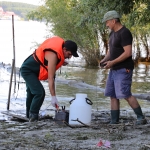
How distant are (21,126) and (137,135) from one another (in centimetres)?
168

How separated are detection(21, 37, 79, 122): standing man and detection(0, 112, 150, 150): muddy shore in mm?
331

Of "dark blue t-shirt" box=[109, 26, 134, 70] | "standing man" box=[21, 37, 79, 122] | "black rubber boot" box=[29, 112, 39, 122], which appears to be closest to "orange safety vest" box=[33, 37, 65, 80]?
"standing man" box=[21, 37, 79, 122]

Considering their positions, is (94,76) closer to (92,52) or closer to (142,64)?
(92,52)

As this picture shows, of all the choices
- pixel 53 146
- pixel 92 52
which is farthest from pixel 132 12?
pixel 92 52

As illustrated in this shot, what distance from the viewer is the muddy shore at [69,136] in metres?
5.11

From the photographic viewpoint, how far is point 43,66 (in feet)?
23.5

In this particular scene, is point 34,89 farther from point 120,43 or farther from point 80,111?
point 120,43

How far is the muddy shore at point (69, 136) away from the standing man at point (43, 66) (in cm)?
33

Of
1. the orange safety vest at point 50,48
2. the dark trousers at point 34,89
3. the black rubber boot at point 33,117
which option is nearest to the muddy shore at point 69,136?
the black rubber boot at point 33,117

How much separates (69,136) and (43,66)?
165 centimetres

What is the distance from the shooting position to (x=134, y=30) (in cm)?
2686

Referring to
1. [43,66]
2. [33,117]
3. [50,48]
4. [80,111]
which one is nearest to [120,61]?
[80,111]

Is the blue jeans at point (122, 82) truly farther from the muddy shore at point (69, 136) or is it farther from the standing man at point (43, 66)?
the standing man at point (43, 66)

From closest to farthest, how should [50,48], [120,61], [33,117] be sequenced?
[120,61]
[50,48]
[33,117]
